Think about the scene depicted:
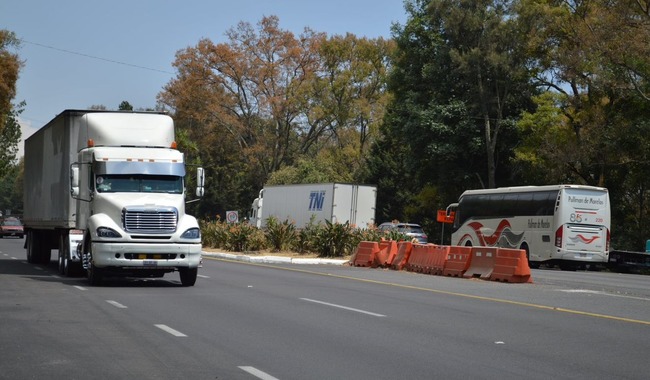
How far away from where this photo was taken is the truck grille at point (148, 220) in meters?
19.7

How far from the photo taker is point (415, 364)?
9797 millimetres

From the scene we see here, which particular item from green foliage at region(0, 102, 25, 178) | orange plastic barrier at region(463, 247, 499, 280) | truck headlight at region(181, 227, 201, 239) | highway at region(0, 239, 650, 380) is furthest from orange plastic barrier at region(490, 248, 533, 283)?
green foliage at region(0, 102, 25, 178)

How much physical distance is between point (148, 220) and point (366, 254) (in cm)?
1480

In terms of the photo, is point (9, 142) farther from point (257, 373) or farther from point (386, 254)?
point (257, 373)

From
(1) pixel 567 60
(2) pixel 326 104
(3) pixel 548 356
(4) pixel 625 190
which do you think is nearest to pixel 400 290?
(3) pixel 548 356

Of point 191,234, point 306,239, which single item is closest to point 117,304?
point 191,234

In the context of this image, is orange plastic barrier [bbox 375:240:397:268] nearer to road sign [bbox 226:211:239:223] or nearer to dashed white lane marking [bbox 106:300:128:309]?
dashed white lane marking [bbox 106:300:128:309]

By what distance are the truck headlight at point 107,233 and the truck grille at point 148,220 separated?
28 cm

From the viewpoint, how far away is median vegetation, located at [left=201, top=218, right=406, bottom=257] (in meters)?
38.2

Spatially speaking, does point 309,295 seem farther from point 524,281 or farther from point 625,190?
point 625,190

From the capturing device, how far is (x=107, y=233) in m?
19.4

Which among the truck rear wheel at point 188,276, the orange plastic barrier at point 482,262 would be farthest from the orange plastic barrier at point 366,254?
the truck rear wheel at point 188,276

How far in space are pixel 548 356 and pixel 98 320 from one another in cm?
643

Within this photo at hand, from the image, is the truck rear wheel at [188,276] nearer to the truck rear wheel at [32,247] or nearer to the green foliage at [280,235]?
the truck rear wheel at [32,247]
